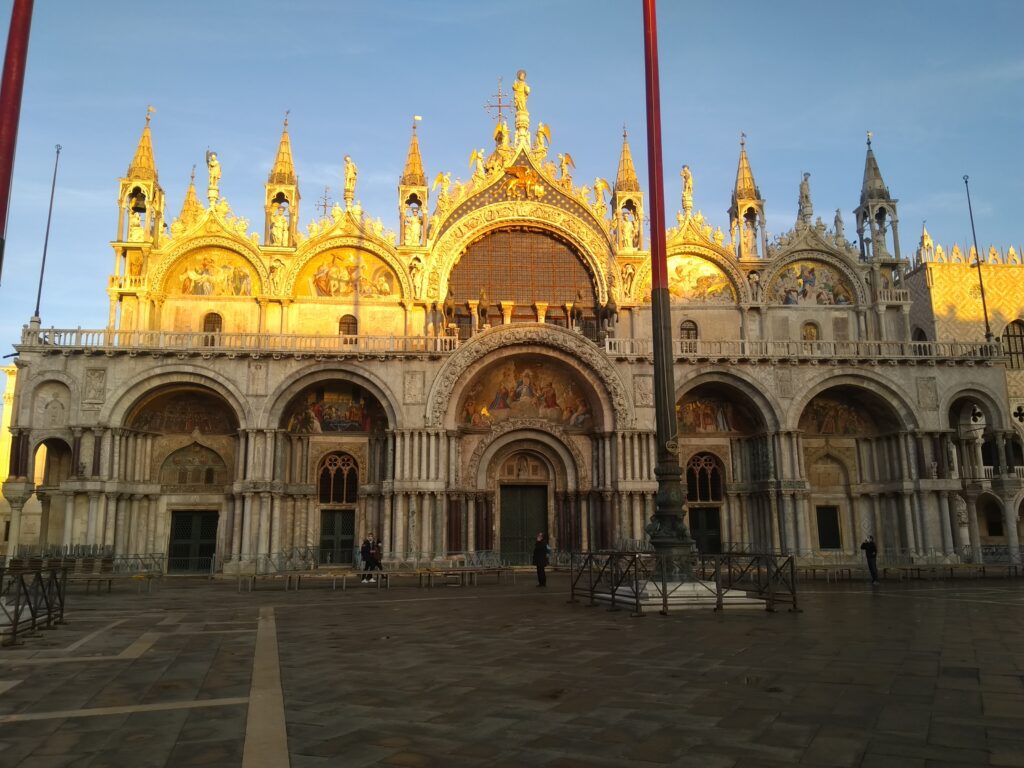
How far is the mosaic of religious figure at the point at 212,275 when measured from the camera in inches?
1307

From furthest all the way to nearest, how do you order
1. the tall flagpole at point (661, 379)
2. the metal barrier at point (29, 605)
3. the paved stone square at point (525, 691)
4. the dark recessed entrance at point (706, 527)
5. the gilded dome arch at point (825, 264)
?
1. the gilded dome arch at point (825, 264)
2. the dark recessed entrance at point (706, 527)
3. the tall flagpole at point (661, 379)
4. the metal barrier at point (29, 605)
5. the paved stone square at point (525, 691)

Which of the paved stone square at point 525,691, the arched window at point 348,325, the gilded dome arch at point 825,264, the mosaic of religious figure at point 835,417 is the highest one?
the gilded dome arch at point 825,264

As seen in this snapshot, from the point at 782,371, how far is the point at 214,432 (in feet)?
78.8

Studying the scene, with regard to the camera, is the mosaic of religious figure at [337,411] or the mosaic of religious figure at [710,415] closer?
the mosaic of religious figure at [337,411]

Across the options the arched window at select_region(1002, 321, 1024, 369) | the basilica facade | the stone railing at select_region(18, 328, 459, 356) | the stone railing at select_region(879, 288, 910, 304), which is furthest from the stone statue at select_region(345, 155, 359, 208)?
the arched window at select_region(1002, 321, 1024, 369)

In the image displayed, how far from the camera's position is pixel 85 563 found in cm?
2747

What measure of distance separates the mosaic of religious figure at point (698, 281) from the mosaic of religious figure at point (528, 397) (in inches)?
281

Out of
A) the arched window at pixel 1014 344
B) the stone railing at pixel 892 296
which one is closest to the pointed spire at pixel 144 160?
the stone railing at pixel 892 296

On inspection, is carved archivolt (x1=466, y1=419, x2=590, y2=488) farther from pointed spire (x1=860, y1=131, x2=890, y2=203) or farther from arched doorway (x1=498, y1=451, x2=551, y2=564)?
pointed spire (x1=860, y1=131, x2=890, y2=203)

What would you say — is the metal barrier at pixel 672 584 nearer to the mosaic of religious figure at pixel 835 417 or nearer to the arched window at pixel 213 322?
the mosaic of religious figure at pixel 835 417

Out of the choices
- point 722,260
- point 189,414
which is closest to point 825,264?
point 722,260

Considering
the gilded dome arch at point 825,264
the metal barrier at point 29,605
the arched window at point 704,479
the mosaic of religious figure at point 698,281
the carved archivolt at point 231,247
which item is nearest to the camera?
the metal barrier at point 29,605

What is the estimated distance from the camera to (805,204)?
3659 cm

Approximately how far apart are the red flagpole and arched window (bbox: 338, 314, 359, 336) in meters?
19.8
